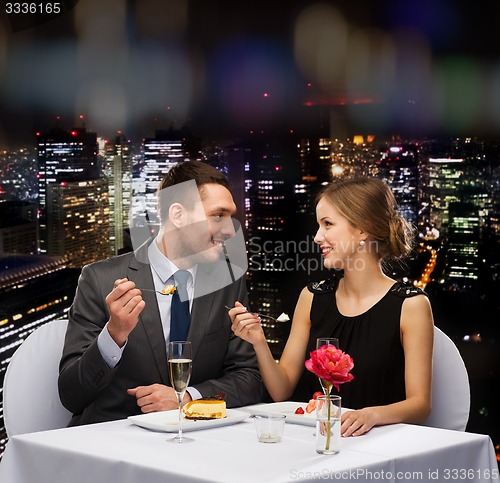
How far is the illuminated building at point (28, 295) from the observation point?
443 cm

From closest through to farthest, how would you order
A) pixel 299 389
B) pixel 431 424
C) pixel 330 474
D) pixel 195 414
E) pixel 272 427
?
pixel 330 474 < pixel 272 427 < pixel 195 414 < pixel 431 424 < pixel 299 389

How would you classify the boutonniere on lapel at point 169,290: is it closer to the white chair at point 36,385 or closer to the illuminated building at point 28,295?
the white chair at point 36,385

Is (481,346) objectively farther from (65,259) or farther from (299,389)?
(65,259)

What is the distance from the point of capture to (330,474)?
5.82 feet

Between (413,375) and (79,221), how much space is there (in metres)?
2.46

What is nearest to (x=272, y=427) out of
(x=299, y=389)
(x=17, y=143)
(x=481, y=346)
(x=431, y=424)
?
(x=431, y=424)

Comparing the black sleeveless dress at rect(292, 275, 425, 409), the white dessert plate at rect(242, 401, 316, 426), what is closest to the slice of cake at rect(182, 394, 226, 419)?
the white dessert plate at rect(242, 401, 316, 426)

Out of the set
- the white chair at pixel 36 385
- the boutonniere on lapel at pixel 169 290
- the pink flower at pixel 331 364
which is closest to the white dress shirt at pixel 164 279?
the boutonniere on lapel at pixel 169 290

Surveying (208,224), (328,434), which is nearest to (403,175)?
(208,224)

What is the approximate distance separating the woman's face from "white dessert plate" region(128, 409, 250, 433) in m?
0.75

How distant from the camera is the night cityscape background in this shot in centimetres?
434

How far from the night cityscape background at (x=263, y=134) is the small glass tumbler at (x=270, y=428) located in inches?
98.3

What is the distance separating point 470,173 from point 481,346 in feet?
2.93

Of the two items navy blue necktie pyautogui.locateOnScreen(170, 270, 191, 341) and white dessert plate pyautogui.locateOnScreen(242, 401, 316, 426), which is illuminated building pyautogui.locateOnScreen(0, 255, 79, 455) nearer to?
navy blue necktie pyautogui.locateOnScreen(170, 270, 191, 341)
